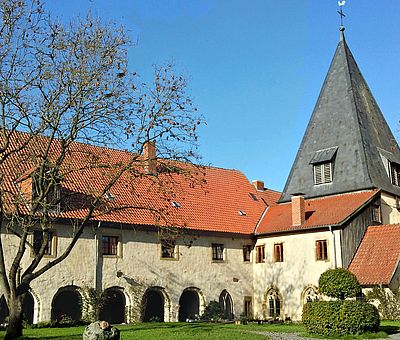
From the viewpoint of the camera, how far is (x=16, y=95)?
17.1 meters

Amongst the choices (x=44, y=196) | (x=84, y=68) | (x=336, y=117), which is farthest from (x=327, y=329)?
(x=336, y=117)

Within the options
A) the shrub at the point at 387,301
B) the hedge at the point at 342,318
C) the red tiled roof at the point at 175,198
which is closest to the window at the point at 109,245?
the red tiled roof at the point at 175,198

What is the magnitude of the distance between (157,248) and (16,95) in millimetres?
14820

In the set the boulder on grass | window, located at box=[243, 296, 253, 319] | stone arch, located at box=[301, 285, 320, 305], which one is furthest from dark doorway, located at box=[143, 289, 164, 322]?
the boulder on grass

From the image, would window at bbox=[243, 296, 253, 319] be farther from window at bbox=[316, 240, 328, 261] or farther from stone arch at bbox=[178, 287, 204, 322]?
window at bbox=[316, 240, 328, 261]

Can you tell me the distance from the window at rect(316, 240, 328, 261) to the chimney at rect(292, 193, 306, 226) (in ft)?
5.59

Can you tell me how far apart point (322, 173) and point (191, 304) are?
10850mm

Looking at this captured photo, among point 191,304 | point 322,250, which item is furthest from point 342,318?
point 191,304

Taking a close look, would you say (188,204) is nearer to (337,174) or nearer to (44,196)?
(337,174)

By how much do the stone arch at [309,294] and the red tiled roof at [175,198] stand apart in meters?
5.28

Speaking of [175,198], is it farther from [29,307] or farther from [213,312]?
[29,307]

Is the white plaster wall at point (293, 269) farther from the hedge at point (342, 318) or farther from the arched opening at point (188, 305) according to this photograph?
the hedge at point (342, 318)

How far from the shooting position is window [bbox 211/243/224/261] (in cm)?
3238

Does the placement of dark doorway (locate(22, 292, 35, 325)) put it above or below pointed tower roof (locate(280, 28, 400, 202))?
below
